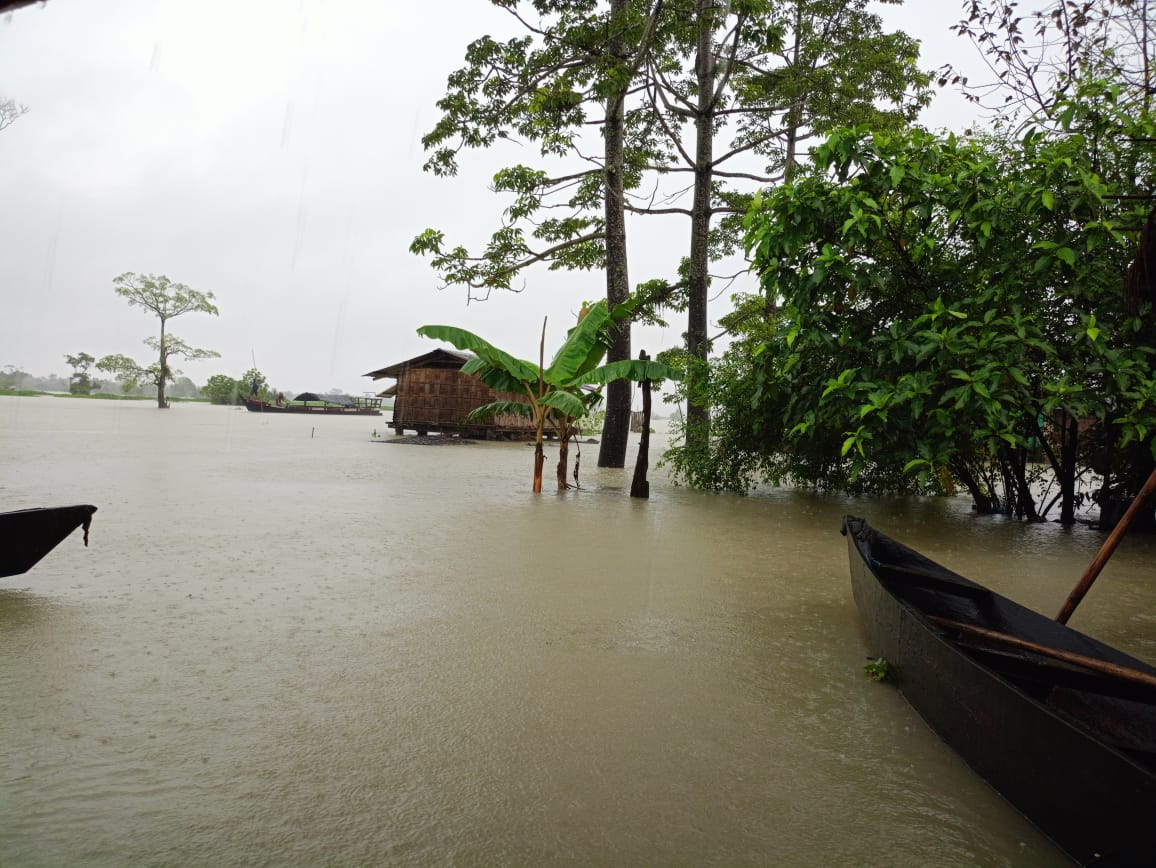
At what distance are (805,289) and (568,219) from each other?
8.27 meters

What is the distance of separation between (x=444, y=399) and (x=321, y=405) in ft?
Answer: 107

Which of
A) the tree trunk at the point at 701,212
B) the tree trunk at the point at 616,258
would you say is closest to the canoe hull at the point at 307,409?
the tree trunk at the point at 616,258

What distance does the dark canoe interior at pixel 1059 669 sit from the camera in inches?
88.4

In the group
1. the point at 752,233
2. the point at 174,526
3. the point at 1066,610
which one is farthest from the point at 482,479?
the point at 1066,610

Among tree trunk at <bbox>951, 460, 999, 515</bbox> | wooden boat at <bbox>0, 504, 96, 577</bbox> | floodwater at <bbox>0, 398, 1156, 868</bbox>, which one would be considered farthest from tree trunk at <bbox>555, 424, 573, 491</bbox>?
wooden boat at <bbox>0, 504, 96, 577</bbox>

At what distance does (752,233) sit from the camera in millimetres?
6820

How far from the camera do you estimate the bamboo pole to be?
2.16 metres

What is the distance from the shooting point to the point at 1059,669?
2344 millimetres

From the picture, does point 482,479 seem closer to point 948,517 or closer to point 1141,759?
point 948,517

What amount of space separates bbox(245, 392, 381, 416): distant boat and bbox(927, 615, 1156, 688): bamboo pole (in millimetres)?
45995

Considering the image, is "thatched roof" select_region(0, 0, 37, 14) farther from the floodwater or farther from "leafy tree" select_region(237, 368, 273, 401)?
"leafy tree" select_region(237, 368, 273, 401)

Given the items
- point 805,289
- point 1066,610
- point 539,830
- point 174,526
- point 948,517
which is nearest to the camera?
point 539,830

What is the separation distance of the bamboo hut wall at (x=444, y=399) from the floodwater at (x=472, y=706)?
16.6 metres

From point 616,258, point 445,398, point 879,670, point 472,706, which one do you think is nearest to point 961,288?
point 879,670
